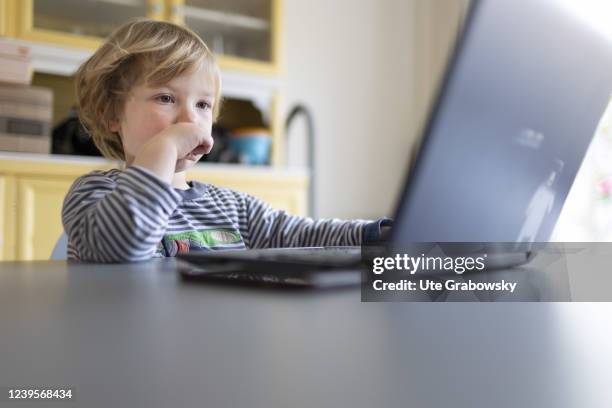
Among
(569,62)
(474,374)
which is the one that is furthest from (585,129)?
(474,374)

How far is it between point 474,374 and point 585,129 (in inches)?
18.2

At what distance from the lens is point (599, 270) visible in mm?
625

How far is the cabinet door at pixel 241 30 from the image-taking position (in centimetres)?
280

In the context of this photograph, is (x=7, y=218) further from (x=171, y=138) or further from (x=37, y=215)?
(x=171, y=138)

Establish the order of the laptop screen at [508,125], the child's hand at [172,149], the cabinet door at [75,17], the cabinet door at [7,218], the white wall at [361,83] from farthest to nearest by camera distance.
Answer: the white wall at [361,83], the cabinet door at [75,17], the cabinet door at [7,218], the child's hand at [172,149], the laptop screen at [508,125]

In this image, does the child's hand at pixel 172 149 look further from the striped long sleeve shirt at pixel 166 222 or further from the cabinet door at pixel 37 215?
the cabinet door at pixel 37 215

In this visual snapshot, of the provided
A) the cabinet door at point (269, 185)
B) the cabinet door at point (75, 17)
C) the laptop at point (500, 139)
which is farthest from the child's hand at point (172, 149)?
the cabinet door at point (75, 17)

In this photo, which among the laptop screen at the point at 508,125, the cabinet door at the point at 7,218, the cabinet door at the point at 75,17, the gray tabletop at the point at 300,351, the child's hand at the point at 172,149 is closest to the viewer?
the gray tabletop at the point at 300,351

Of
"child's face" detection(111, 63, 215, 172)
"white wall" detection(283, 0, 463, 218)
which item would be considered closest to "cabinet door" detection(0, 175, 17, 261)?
"child's face" detection(111, 63, 215, 172)

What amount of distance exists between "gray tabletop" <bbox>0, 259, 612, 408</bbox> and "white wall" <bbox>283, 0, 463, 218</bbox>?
3.06 m

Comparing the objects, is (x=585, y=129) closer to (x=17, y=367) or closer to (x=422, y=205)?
(x=422, y=205)

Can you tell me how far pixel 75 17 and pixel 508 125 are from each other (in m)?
2.41

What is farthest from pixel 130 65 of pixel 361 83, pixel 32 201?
pixel 361 83

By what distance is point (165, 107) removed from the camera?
1.04 m
